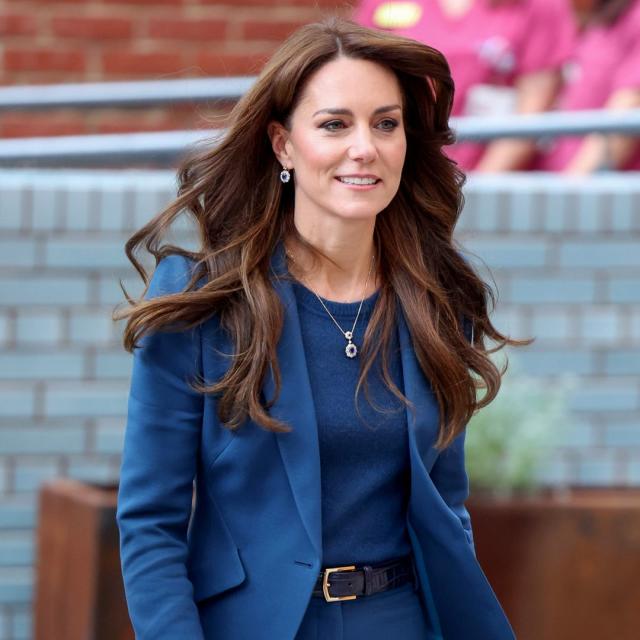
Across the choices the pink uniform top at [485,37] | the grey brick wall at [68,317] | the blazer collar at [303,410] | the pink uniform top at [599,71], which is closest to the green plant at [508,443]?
the grey brick wall at [68,317]

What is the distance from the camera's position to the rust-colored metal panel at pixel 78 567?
4297mm

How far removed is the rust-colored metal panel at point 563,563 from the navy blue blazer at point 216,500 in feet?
5.50

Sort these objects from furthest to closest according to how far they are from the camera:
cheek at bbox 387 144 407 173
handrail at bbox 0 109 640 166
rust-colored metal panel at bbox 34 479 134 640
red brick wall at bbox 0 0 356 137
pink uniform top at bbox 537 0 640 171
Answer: red brick wall at bbox 0 0 356 137 → pink uniform top at bbox 537 0 640 171 → handrail at bbox 0 109 640 166 → rust-colored metal panel at bbox 34 479 134 640 → cheek at bbox 387 144 407 173

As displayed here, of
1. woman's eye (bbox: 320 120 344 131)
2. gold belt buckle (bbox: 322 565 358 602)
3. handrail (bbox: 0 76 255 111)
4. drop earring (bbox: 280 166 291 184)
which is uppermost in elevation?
handrail (bbox: 0 76 255 111)

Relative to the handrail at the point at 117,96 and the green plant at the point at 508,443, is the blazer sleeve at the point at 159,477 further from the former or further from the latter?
the handrail at the point at 117,96

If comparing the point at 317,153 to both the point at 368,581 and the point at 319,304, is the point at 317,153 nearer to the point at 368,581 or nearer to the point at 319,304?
the point at 319,304

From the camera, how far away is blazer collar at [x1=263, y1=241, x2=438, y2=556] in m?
2.66

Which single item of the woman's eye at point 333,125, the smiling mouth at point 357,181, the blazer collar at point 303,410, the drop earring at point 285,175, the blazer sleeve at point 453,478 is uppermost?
the woman's eye at point 333,125

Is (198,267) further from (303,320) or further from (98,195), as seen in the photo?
(98,195)

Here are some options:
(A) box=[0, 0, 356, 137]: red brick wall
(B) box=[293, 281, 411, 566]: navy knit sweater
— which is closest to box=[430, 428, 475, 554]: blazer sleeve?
(B) box=[293, 281, 411, 566]: navy knit sweater

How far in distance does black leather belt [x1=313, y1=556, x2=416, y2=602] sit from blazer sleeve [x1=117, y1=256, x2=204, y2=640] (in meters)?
0.22

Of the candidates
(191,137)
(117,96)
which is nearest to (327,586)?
(191,137)

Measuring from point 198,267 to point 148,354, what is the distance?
0.19m

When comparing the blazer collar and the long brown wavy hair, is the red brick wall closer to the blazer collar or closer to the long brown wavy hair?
the long brown wavy hair
